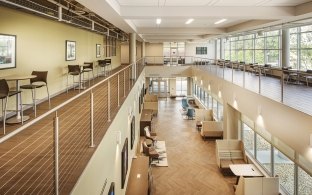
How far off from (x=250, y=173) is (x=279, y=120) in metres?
3.49

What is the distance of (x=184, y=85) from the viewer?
3120cm

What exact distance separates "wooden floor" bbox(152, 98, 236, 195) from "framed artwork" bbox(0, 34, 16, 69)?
5.40m

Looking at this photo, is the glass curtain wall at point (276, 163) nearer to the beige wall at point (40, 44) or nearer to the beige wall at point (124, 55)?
the beige wall at point (40, 44)

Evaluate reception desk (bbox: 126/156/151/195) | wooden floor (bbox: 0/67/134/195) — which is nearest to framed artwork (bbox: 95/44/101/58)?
reception desk (bbox: 126/156/151/195)

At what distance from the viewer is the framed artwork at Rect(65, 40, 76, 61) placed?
33.0 ft

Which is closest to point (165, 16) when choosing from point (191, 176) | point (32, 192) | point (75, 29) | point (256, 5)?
point (256, 5)

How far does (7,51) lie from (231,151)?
26.8 feet

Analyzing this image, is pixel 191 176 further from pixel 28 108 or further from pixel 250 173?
pixel 28 108

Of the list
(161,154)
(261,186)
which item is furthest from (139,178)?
(161,154)

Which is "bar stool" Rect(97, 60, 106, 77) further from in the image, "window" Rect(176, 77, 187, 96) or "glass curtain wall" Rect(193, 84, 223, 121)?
"window" Rect(176, 77, 187, 96)

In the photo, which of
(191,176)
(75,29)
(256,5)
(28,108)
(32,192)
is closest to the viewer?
(32,192)

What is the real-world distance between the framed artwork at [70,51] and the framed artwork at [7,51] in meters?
3.59

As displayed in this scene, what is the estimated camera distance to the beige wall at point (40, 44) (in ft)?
21.1

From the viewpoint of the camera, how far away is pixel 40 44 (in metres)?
7.91
